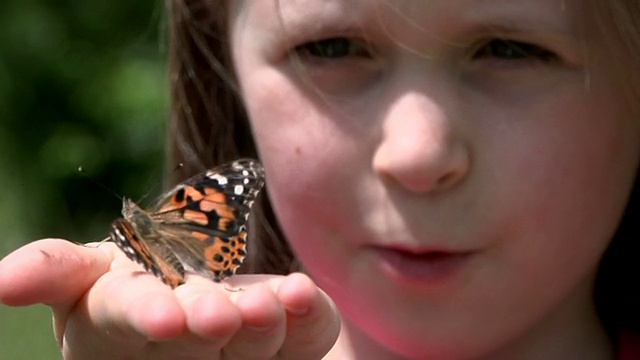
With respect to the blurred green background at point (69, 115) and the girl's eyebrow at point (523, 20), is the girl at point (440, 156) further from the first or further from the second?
the blurred green background at point (69, 115)

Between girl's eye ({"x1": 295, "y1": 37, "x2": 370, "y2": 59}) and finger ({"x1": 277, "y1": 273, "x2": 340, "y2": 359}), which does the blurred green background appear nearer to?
girl's eye ({"x1": 295, "y1": 37, "x2": 370, "y2": 59})

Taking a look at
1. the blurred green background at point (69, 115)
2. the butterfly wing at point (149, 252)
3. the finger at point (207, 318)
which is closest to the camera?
the finger at point (207, 318)

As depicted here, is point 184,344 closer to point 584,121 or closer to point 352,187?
point 352,187

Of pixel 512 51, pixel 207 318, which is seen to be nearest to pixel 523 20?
pixel 512 51

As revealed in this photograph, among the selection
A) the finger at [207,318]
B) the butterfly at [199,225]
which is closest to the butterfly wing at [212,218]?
the butterfly at [199,225]

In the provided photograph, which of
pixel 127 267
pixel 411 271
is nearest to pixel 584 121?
pixel 411 271

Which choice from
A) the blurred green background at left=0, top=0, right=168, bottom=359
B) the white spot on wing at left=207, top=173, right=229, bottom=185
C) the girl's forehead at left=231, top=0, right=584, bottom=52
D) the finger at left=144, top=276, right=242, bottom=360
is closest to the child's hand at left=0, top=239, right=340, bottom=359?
the finger at left=144, top=276, right=242, bottom=360
